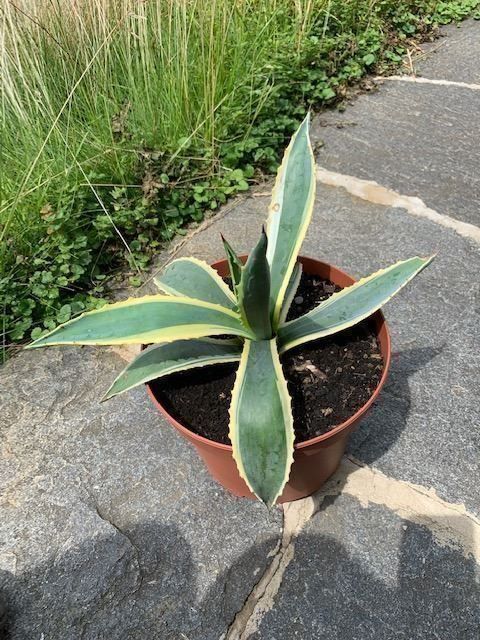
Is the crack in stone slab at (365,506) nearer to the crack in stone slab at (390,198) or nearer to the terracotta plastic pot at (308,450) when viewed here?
the terracotta plastic pot at (308,450)

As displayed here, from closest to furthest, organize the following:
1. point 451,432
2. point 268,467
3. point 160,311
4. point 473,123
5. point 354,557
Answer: point 268,467, point 160,311, point 354,557, point 451,432, point 473,123

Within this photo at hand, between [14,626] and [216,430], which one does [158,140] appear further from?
[14,626]

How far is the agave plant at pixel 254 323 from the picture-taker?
40.1 inches

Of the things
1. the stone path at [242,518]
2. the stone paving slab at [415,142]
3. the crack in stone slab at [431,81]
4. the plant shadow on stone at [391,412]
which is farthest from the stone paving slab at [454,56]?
the plant shadow on stone at [391,412]

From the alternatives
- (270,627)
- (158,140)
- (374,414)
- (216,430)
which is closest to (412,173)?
(158,140)

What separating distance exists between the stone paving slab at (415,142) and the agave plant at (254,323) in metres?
1.19

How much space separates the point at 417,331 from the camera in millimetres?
1791

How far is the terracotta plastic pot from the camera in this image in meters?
1.14

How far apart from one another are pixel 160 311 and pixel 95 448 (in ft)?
2.17

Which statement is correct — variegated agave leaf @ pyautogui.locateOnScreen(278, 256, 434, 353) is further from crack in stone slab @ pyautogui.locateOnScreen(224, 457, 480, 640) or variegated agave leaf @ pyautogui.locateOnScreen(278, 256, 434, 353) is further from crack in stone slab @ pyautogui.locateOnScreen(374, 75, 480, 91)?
crack in stone slab @ pyautogui.locateOnScreen(374, 75, 480, 91)

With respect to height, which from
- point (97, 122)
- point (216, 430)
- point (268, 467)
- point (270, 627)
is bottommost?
point (270, 627)

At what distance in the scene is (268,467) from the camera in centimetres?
100

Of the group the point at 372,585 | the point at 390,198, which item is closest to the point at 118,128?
the point at 390,198

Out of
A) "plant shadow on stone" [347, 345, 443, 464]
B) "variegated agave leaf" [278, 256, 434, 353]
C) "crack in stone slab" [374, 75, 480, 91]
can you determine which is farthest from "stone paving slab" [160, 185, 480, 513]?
"crack in stone slab" [374, 75, 480, 91]
